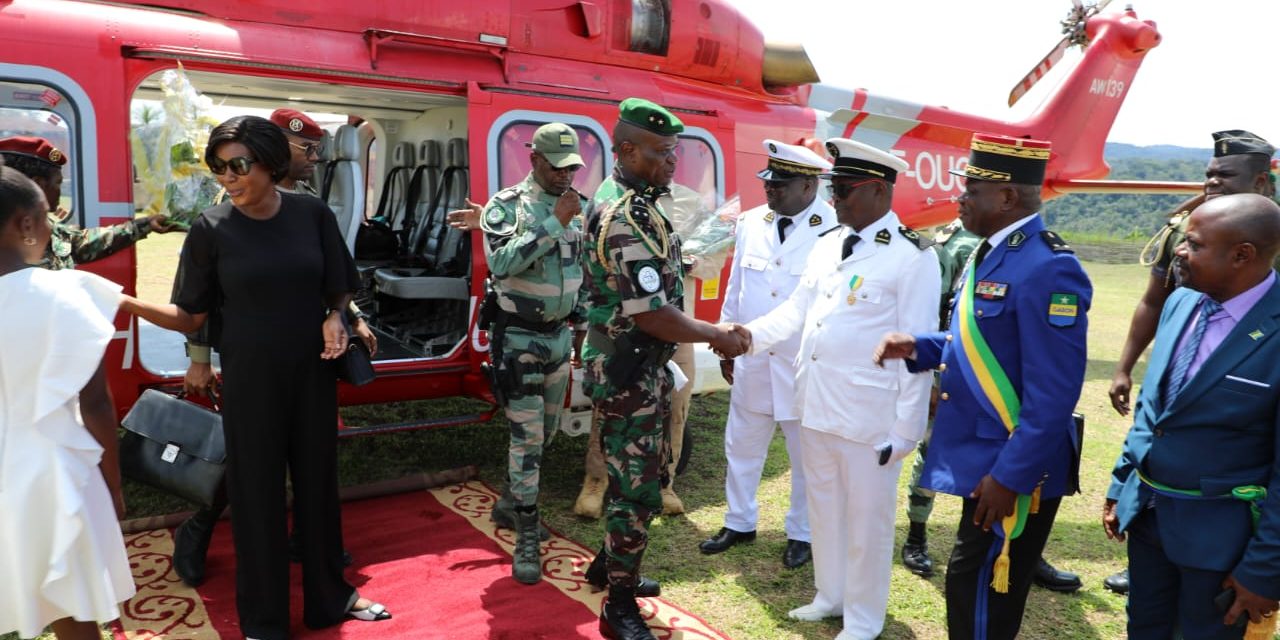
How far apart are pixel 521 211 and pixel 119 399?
6.84 ft

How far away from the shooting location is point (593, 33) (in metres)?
5.25

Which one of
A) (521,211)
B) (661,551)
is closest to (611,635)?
(661,551)

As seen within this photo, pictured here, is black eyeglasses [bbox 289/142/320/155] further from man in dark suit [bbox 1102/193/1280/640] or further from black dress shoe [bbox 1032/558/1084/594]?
black dress shoe [bbox 1032/558/1084/594]

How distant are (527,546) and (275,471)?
126 cm

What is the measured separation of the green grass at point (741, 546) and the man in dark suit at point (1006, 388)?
102cm

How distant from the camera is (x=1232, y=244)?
211 centimetres

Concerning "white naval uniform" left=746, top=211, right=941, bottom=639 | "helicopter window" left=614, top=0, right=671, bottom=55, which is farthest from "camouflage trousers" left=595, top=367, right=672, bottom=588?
"helicopter window" left=614, top=0, right=671, bottom=55

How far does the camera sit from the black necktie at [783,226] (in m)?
4.16

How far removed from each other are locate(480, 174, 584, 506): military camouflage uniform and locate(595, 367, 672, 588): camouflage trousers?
2.35 ft

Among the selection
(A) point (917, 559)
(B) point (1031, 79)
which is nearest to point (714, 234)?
(A) point (917, 559)

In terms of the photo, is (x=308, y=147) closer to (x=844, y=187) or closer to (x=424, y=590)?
(x=424, y=590)

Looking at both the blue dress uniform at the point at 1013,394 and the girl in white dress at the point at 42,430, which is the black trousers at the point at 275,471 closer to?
the girl in white dress at the point at 42,430

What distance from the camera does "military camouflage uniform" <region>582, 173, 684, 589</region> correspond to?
2.84 meters

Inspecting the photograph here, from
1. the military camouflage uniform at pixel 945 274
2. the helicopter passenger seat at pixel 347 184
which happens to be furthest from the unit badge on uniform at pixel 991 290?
the helicopter passenger seat at pixel 347 184
